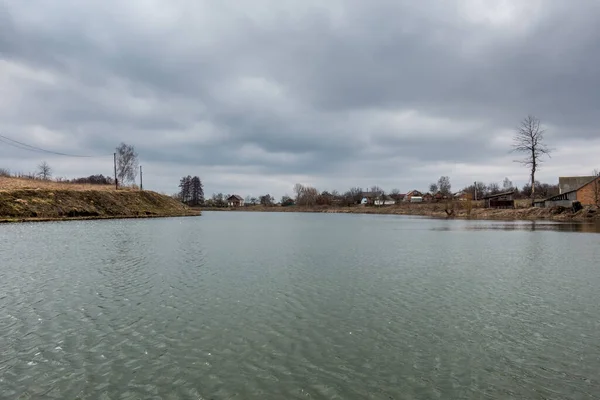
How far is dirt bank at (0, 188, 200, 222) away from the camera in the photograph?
5600 centimetres

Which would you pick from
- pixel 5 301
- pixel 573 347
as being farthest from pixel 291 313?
pixel 5 301

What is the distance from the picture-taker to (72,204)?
2608 inches

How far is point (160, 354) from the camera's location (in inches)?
343

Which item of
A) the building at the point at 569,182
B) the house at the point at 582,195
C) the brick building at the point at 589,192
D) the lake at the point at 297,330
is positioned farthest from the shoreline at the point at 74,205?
the building at the point at 569,182

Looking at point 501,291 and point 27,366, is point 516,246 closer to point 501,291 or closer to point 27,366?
point 501,291

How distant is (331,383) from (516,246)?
28.2 m

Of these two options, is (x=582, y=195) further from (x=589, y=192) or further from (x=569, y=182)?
(x=569, y=182)

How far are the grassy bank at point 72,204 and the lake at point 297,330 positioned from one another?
44.4m

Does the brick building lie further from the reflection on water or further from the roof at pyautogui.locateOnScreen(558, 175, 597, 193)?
the reflection on water

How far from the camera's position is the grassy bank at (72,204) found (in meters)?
56.1

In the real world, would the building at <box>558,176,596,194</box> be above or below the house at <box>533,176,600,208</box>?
above

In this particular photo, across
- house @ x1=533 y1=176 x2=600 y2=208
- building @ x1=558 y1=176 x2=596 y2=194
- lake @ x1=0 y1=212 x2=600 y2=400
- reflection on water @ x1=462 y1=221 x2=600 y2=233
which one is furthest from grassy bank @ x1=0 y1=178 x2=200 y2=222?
building @ x1=558 y1=176 x2=596 y2=194

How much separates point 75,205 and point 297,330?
68901mm

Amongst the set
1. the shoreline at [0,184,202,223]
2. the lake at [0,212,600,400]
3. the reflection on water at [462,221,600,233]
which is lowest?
the lake at [0,212,600,400]
